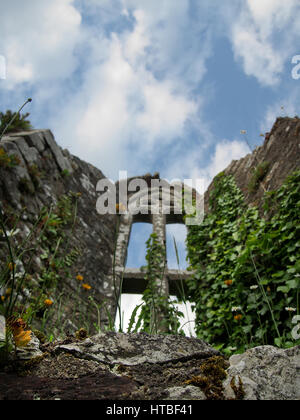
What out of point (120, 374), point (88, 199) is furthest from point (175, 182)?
point (120, 374)

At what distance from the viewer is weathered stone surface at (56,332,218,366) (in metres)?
1.03

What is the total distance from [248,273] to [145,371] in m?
2.59

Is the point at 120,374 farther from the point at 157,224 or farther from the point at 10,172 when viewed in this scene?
the point at 157,224

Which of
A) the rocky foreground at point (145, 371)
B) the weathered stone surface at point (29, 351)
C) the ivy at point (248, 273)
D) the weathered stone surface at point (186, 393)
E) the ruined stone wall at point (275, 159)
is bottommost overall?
the weathered stone surface at point (186, 393)

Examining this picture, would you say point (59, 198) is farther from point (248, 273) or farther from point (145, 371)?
point (145, 371)

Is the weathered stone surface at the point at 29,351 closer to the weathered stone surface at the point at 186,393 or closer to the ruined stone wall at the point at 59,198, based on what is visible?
the weathered stone surface at the point at 186,393

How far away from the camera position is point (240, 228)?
383cm

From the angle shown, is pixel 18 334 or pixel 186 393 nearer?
pixel 186 393

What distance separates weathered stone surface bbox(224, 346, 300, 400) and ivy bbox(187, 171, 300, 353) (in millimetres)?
960

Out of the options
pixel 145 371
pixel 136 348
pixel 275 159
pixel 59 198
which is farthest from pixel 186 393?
pixel 59 198

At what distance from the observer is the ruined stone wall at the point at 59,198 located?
374 centimetres

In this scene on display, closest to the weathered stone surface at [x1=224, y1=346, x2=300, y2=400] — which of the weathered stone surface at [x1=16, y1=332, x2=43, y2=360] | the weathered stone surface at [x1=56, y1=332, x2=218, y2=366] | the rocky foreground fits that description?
the rocky foreground

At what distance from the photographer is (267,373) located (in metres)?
0.86

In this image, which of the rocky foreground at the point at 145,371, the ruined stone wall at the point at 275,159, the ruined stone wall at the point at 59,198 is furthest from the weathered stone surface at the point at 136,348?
the ruined stone wall at the point at 275,159
